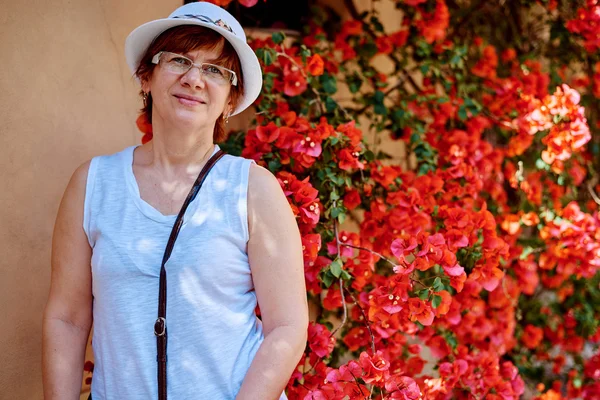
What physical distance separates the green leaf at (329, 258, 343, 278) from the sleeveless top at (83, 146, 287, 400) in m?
0.54

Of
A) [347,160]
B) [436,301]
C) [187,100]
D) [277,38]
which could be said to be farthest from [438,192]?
[187,100]

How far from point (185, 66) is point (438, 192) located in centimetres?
149

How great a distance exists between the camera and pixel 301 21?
3.27 metres

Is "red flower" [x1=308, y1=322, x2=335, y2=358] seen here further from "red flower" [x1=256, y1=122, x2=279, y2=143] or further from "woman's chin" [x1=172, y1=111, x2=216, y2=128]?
"woman's chin" [x1=172, y1=111, x2=216, y2=128]

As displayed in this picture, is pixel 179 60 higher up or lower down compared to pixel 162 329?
higher up

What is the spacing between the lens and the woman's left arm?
178cm

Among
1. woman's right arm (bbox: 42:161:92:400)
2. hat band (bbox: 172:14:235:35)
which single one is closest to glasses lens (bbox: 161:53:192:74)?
hat band (bbox: 172:14:235:35)

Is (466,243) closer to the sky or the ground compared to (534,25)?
closer to the ground

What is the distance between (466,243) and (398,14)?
5.58 feet

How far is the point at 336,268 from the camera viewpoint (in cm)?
234

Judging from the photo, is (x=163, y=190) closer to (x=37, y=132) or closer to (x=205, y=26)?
(x=205, y=26)

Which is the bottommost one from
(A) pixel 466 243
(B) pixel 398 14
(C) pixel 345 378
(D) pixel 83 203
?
(C) pixel 345 378

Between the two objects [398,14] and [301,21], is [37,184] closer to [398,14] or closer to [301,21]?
[301,21]

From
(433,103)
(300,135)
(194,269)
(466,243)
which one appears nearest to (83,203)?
(194,269)
